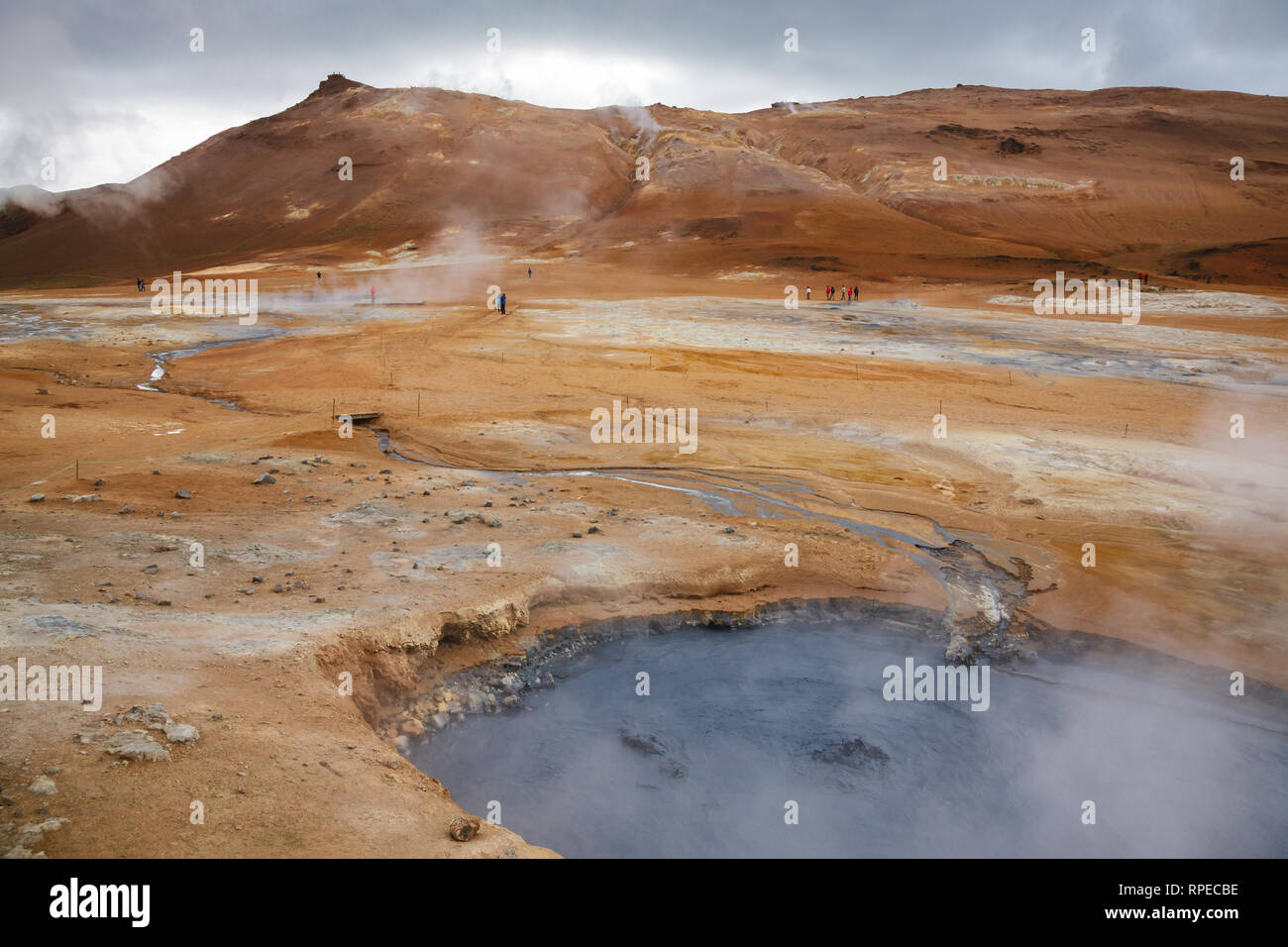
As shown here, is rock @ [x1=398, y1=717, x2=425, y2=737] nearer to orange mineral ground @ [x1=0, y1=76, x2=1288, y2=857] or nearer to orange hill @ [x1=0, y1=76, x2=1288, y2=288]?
orange mineral ground @ [x1=0, y1=76, x2=1288, y2=857]

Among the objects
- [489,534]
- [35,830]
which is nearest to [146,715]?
[35,830]

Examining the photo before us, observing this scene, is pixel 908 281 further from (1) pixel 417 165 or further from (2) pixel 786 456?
(1) pixel 417 165

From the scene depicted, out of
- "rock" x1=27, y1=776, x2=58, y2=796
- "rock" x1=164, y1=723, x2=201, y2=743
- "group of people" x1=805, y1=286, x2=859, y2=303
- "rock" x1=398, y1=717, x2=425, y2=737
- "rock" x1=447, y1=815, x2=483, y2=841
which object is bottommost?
"rock" x1=398, y1=717, x2=425, y2=737

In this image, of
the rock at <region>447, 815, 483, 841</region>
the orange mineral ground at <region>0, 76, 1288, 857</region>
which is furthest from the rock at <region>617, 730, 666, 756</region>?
the rock at <region>447, 815, 483, 841</region>

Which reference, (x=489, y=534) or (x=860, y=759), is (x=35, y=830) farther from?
(x=489, y=534)

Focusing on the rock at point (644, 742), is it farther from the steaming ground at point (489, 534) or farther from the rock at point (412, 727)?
the rock at point (412, 727)

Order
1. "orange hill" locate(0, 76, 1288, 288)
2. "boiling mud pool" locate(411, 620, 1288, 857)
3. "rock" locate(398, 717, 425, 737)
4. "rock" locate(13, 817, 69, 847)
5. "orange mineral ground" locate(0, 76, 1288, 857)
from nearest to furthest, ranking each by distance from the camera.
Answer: "rock" locate(13, 817, 69, 847) → "orange mineral ground" locate(0, 76, 1288, 857) → "boiling mud pool" locate(411, 620, 1288, 857) → "rock" locate(398, 717, 425, 737) → "orange hill" locate(0, 76, 1288, 288)

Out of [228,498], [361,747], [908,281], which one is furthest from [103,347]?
[908,281]
